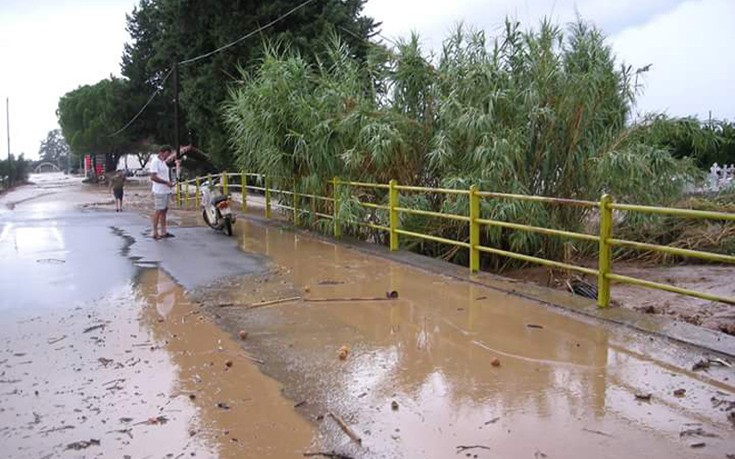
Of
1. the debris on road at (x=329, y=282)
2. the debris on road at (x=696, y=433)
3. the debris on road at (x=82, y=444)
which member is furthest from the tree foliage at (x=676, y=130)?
the debris on road at (x=82, y=444)

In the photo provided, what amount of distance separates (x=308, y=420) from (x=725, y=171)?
1932 centimetres

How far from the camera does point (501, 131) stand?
9.20 m

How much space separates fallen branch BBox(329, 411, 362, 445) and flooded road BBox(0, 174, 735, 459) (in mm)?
13

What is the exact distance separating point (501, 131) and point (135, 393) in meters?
6.33

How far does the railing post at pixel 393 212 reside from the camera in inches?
394

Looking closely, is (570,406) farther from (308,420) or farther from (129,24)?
(129,24)

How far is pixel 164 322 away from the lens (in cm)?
647

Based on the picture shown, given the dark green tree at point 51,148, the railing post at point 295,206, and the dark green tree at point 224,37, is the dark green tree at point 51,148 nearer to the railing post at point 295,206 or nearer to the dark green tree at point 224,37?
the dark green tree at point 224,37

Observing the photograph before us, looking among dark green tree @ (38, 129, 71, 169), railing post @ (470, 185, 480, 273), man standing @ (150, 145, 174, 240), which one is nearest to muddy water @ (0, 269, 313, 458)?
railing post @ (470, 185, 480, 273)

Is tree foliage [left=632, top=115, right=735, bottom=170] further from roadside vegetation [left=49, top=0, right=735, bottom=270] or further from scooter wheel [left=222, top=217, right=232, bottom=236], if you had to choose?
scooter wheel [left=222, top=217, right=232, bottom=236]

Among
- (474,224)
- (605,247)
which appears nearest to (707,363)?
(605,247)

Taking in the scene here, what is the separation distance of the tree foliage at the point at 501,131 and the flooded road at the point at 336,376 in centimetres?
198

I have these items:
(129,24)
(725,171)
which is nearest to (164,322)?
(725,171)

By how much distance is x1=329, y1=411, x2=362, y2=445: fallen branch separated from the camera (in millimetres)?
3754
